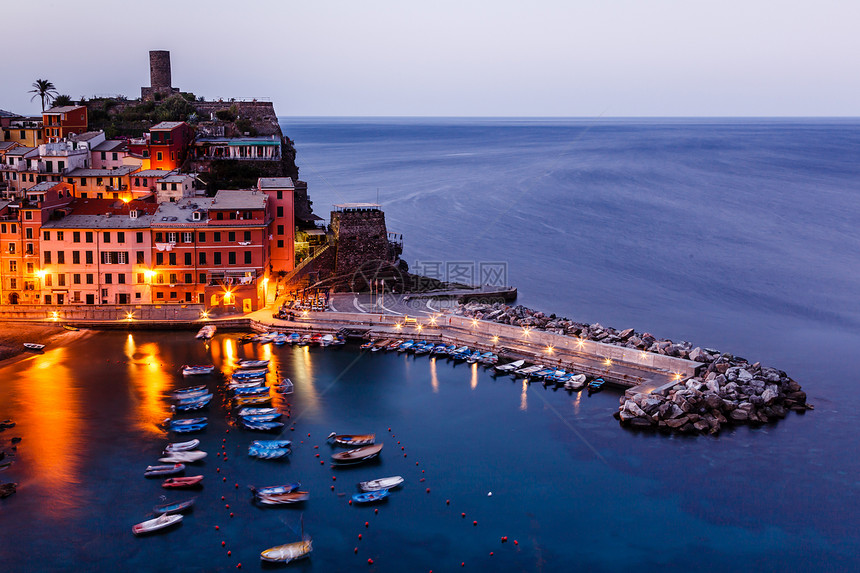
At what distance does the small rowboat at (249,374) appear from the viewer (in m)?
41.2

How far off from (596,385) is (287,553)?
1973 cm

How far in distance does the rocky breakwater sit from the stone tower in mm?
59051

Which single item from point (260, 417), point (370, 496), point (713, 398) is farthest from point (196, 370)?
point (713, 398)

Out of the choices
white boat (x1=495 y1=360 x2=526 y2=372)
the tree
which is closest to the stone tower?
the tree

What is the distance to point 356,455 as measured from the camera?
32.6 meters

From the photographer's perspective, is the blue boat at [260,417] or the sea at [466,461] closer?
the sea at [466,461]

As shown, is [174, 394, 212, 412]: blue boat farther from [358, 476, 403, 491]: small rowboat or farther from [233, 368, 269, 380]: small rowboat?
Answer: [358, 476, 403, 491]: small rowboat

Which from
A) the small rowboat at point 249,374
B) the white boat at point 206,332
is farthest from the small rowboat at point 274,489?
the white boat at point 206,332

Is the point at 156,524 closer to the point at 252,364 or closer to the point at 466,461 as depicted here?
A: the point at 466,461

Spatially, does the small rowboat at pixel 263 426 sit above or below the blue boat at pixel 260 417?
below

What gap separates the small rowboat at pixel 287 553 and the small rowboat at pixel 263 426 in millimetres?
8990

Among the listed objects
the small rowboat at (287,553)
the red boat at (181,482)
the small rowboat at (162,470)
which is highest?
the small rowboat at (162,470)

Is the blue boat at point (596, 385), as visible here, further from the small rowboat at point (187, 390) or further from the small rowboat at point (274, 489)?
the small rowboat at point (187, 390)

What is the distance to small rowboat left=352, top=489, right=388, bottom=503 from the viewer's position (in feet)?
97.3
